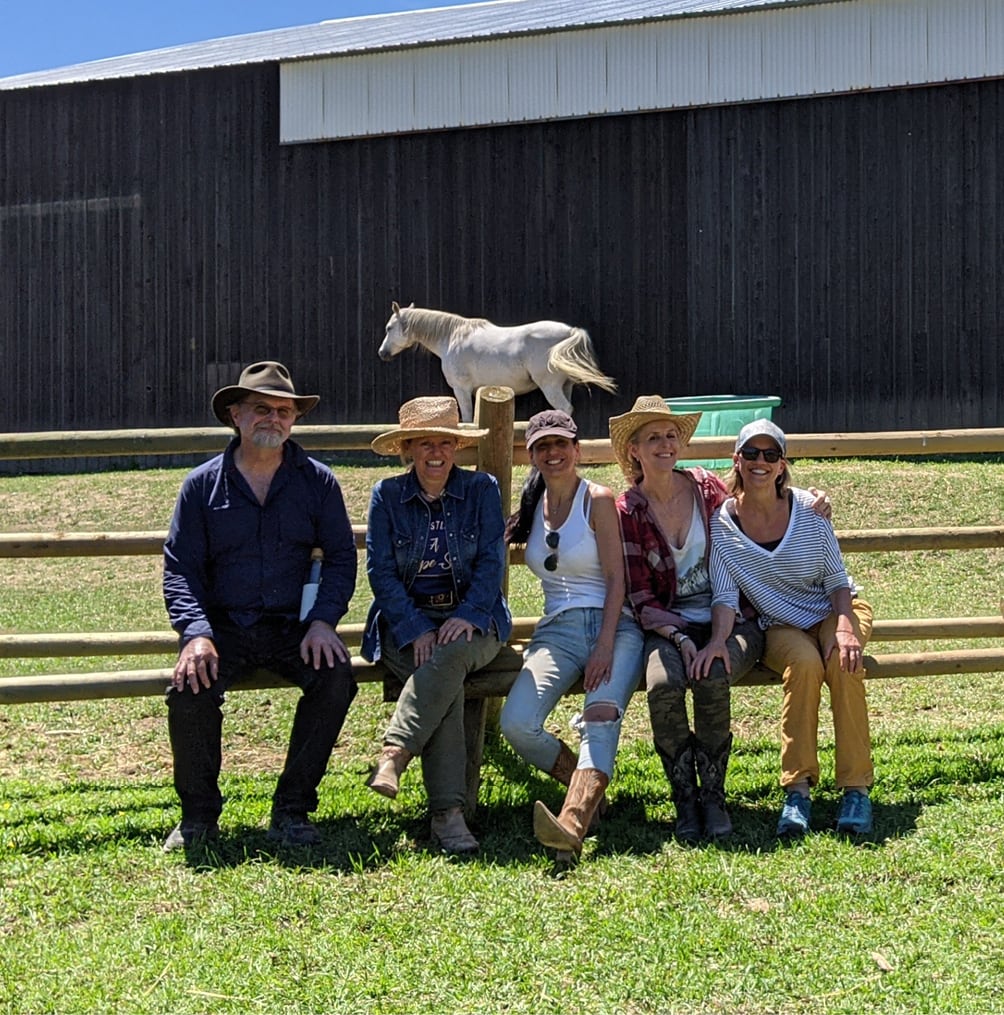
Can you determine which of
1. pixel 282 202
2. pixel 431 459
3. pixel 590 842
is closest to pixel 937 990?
pixel 590 842

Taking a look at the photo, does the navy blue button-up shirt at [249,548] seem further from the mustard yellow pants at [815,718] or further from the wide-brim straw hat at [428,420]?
the mustard yellow pants at [815,718]

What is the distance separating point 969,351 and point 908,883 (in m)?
12.1

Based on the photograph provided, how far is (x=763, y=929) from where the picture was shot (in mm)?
3477

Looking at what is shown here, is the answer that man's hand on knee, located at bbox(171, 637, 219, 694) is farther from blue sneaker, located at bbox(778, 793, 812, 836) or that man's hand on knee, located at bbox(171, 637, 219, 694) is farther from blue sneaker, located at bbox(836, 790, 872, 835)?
blue sneaker, located at bbox(836, 790, 872, 835)

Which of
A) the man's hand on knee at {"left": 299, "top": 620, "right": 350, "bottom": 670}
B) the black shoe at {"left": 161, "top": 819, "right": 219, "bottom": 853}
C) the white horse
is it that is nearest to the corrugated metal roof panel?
the white horse

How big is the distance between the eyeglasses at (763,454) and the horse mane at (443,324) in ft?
37.2

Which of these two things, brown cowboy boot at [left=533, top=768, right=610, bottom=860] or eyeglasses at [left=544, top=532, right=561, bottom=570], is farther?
eyeglasses at [left=544, top=532, right=561, bottom=570]

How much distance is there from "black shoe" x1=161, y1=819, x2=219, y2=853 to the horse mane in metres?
11.8

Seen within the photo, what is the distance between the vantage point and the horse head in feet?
52.2

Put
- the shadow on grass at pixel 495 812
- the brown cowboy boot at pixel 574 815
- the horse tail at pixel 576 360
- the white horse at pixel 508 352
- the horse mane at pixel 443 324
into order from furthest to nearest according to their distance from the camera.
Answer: the horse mane at pixel 443 324 → the white horse at pixel 508 352 → the horse tail at pixel 576 360 → the shadow on grass at pixel 495 812 → the brown cowboy boot at pixel 574 815

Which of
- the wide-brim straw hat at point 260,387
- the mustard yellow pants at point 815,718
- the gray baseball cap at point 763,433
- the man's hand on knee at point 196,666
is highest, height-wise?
the wide-brim straw hat at point 260,387

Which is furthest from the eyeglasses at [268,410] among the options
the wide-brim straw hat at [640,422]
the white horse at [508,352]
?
the white horse at [508,352]

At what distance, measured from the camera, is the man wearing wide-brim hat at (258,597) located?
422cm

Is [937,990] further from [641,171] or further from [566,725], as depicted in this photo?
[641,171]
